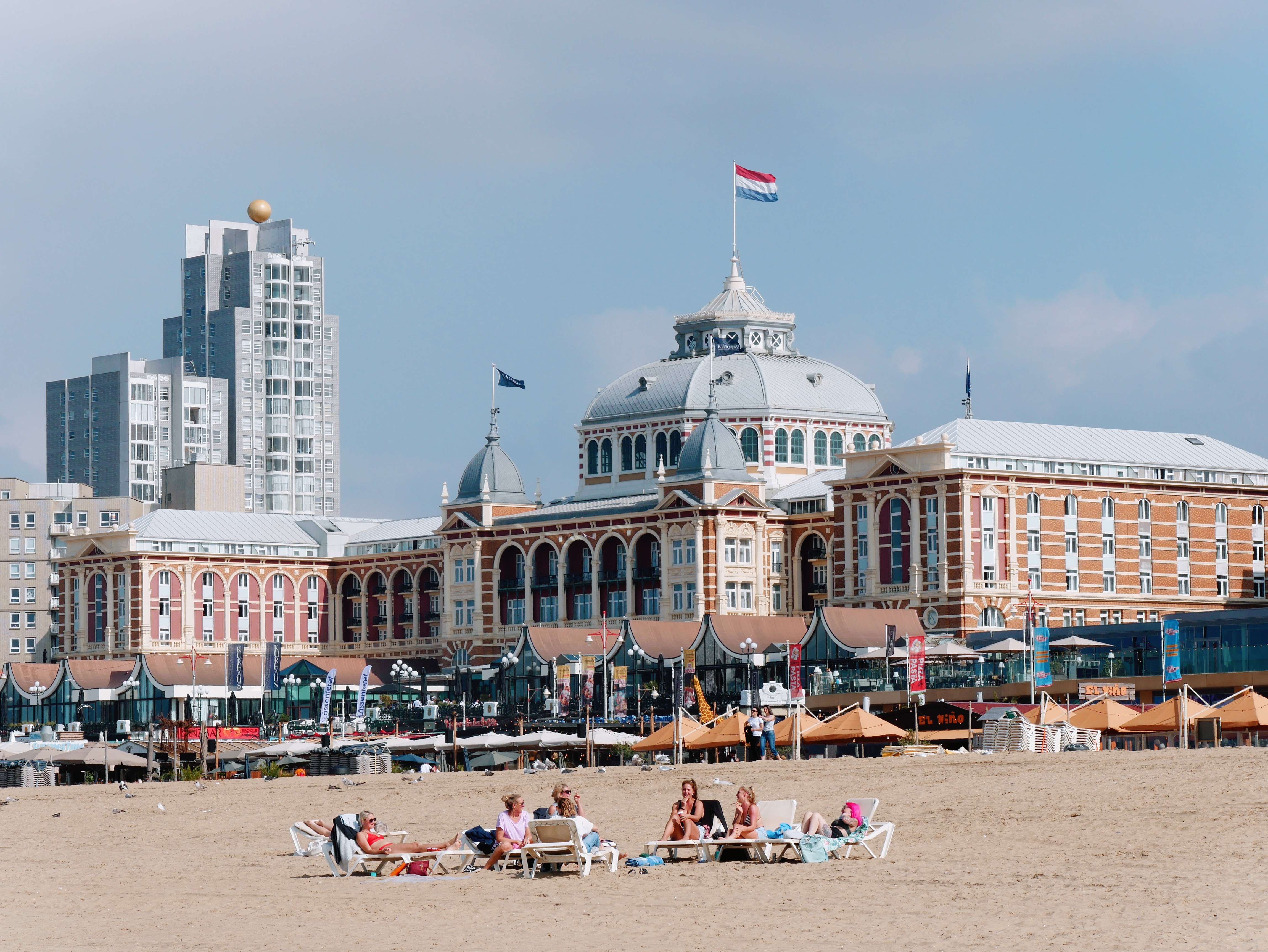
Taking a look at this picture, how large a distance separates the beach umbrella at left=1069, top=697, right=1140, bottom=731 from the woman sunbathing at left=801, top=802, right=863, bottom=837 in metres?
29.3

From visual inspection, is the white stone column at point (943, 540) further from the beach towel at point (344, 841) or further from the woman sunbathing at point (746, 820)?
the beach towel at point (344, 841)

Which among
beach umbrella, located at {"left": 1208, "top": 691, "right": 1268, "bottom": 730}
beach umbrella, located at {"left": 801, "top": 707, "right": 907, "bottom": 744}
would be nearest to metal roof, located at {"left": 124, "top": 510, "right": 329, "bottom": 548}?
beach umbrella, located at {"left": 801, "top": 707, "right": 907, "bottom": 744}

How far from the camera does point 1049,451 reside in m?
132

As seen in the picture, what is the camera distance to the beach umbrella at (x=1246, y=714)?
6406 cm

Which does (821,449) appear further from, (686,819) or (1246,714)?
(686,819)

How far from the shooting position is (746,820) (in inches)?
1555

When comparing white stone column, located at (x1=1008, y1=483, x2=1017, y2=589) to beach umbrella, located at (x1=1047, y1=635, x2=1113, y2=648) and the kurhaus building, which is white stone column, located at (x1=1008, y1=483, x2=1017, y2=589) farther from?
beach umbrella, located at (x1=1047, y1=635, x2=1113, y2=648)

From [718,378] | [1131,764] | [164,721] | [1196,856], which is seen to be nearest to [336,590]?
[718,378]

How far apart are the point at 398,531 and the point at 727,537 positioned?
128ft

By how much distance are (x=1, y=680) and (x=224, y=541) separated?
59.7 feet

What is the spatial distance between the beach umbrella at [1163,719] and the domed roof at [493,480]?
91.2 metres

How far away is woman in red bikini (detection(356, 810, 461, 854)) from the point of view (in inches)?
1553

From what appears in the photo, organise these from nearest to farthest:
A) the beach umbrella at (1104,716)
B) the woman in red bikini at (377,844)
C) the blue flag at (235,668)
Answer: the woman in red bikini at (377,844) → the beach umbrella at (1104,716) → the blue flag at (235,668)

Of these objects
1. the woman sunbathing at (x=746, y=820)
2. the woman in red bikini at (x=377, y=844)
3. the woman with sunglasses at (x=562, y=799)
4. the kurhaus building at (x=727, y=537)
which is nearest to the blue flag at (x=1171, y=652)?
the kurhaus building at (x=727, y=537)
